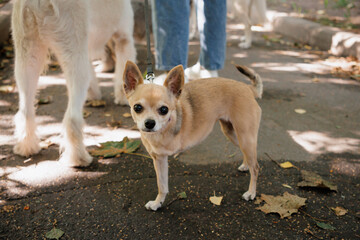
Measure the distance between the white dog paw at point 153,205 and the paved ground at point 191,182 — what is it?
39mm

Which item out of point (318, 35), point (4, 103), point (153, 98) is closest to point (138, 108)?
point (153, 98)

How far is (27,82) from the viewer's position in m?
2.75

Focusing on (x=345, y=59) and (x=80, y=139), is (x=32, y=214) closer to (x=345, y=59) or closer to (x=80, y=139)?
(x=80, y=139)

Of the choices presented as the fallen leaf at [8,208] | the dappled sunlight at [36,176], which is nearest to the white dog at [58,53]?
the dappled sunlight at [36,176]

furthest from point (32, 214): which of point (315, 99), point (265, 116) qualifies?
point (315, 99)

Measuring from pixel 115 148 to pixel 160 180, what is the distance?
0.92 metres

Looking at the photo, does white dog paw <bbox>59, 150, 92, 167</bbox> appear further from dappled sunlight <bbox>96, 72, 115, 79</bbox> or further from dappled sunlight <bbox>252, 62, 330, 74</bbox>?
dappled sunlight <bbox>252, 62, 330, 74</bbox>

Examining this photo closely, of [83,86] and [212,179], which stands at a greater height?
[83,86]

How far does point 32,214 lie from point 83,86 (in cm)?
115

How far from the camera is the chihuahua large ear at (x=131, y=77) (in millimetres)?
1995

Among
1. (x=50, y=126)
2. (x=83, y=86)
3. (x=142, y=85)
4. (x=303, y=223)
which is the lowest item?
(x=303, y=223)

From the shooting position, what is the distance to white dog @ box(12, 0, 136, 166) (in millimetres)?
2557

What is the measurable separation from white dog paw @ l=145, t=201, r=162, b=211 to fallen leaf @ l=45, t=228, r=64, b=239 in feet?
2.04

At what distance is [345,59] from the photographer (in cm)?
581
